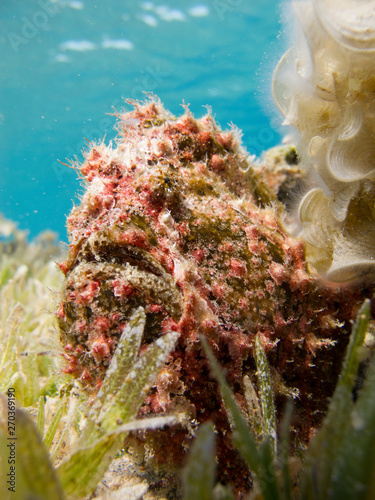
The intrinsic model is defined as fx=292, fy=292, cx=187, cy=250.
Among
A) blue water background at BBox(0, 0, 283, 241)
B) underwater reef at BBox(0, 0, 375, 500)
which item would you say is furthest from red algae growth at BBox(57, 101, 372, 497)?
blue water background at BBox(0, 0, 283, 241)

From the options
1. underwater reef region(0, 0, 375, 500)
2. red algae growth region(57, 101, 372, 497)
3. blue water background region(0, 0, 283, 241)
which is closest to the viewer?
underwater reef region(0, 0, 375, 500)

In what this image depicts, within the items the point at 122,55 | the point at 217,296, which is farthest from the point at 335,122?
the point at 122,55

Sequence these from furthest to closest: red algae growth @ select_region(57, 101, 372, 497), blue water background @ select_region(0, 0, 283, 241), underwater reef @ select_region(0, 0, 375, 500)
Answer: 1. blue water background @ select_region(0, 0, 283, 241)
2. red algae growth @ select_region(57, 101, 372, 497)
3. underwater reef @ select_region(0, 0, 375, 500)

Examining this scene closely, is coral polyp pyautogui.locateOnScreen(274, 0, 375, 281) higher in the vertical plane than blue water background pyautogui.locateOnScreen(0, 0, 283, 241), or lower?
lower

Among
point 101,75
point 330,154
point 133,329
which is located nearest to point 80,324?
point 133,329

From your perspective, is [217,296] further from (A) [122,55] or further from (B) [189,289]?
(A) [122,55]

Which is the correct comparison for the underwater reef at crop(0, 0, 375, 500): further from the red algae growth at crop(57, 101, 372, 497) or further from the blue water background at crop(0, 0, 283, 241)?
the blue water background at crop(0, 0, 283, 241)

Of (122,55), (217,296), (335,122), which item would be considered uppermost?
(122,55)
